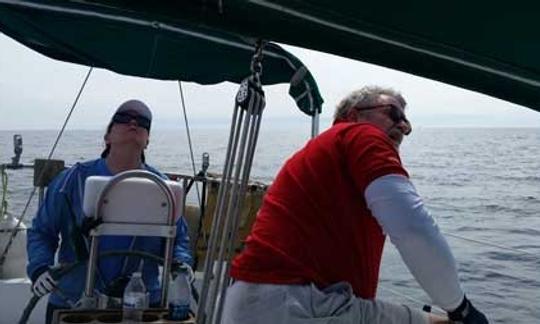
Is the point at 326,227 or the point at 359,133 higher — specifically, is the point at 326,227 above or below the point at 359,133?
below

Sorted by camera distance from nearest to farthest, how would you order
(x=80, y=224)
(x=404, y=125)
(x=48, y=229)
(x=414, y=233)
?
(x=414, y=233) < (x=404, y=125) < (x=80, y=224) < (x=48, y=229)

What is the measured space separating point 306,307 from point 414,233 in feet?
1.09

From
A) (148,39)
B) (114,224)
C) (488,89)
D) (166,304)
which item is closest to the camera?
(488,89)

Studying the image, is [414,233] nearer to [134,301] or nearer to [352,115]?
[352,115]

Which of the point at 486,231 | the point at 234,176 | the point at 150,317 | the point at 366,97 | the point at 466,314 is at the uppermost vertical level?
the point at 366,97

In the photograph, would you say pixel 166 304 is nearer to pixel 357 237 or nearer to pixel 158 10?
pixel 357 237

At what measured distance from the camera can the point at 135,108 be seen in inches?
112

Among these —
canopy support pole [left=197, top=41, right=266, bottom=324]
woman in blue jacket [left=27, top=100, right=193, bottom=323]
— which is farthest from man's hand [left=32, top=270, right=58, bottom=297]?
canopy support pole [left=197, top=41, right=266, bottom=324]

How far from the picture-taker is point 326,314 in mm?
1713

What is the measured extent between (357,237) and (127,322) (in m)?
0.77

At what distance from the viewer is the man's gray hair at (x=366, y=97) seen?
200 centimetres

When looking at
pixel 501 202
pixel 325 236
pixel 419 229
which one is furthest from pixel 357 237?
pixel 501 202

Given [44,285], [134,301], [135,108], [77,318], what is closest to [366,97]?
[134,301]

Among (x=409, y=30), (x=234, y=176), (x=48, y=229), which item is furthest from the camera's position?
(x=48, y=229)
